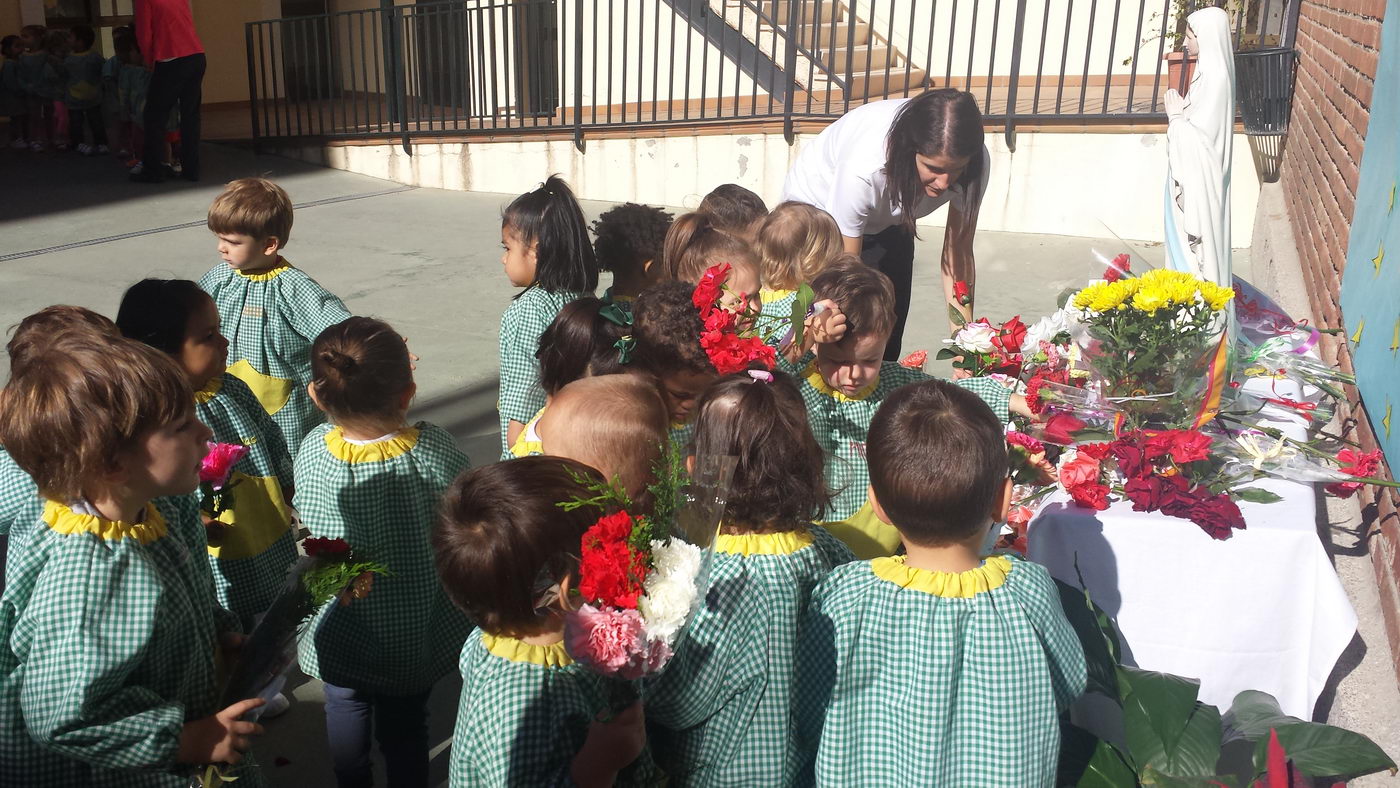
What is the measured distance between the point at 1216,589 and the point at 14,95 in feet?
41.2

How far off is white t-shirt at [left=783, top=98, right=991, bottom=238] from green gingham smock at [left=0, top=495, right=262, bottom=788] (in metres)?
2.61

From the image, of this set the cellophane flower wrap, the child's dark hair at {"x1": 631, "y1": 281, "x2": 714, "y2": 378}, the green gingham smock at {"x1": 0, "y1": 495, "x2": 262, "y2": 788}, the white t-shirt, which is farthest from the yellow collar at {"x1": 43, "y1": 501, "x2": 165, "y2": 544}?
the white t-shirt

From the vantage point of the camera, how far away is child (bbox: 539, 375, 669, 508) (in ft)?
7.07

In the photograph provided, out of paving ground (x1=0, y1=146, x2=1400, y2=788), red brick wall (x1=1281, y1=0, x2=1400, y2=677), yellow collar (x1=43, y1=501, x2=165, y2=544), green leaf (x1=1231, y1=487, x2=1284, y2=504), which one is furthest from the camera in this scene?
paving ground (x1=0, y1=146, x2=1400, y2=788)

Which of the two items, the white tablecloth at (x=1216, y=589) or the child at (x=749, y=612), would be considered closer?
the child at (x=749, y=612)

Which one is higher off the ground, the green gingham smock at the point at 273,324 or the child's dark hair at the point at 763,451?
the child's dark hair at the point at 763,451

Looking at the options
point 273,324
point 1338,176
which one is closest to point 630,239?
point 273,324

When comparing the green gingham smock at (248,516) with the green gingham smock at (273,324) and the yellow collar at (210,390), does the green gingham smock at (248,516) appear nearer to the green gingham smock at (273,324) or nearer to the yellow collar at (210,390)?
the yellow collar at (210,390)

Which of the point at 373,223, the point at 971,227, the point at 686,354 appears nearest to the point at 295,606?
the point at 686,354

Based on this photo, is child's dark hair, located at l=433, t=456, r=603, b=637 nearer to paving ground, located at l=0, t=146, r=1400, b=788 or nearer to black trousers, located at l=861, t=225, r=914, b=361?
paving ground, located at l=0, t=146, r=1400, b=788

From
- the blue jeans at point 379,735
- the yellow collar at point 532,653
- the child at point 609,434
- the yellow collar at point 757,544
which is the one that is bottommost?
the blue jeans at point 379,735

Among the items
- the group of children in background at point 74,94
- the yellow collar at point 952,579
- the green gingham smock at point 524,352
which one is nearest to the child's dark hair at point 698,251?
the green gingham smock at point 524,352

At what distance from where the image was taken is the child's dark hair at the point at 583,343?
9.39 ft

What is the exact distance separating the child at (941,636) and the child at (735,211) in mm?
2028
